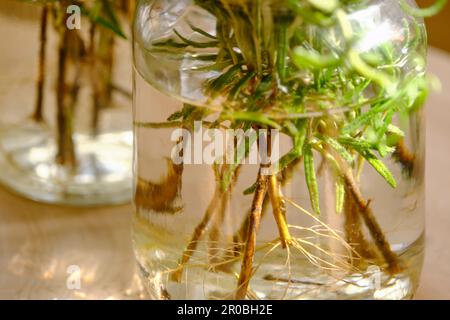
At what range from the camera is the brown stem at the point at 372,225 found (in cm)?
64

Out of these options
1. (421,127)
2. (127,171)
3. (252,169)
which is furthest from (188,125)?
(127,171)

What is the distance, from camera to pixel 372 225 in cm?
66

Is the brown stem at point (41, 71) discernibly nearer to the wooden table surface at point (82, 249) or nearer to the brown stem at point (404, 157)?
the wooden table surface at point (82, 249)

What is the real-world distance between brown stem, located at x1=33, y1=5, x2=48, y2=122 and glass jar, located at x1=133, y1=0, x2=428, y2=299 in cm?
16

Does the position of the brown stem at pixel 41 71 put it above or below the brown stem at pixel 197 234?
above

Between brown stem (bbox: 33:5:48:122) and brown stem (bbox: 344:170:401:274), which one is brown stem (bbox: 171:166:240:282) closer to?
brown stem (bbox: 344:170:401:274)

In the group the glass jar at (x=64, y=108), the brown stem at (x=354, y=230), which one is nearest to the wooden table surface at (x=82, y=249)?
the glass jar at (x=64, y=108)

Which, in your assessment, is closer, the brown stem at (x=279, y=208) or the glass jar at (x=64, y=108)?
the brown stem at (x=279, y=208)

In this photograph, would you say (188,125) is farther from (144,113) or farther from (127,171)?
(127,171)

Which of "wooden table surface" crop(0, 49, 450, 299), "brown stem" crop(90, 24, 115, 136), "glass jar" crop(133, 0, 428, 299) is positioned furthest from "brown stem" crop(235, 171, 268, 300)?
"brown stem" crop(90, 24, 115, 136)

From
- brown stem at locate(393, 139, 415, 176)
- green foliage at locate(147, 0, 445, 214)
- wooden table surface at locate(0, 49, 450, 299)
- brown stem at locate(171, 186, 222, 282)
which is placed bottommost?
wooden table surface at locate(0, 49, 450, 299)

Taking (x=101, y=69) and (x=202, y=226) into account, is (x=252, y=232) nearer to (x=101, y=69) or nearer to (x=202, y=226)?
(x=202, y=226)

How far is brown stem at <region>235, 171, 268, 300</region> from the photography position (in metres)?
0.62

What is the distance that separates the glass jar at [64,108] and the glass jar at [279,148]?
16 cm
